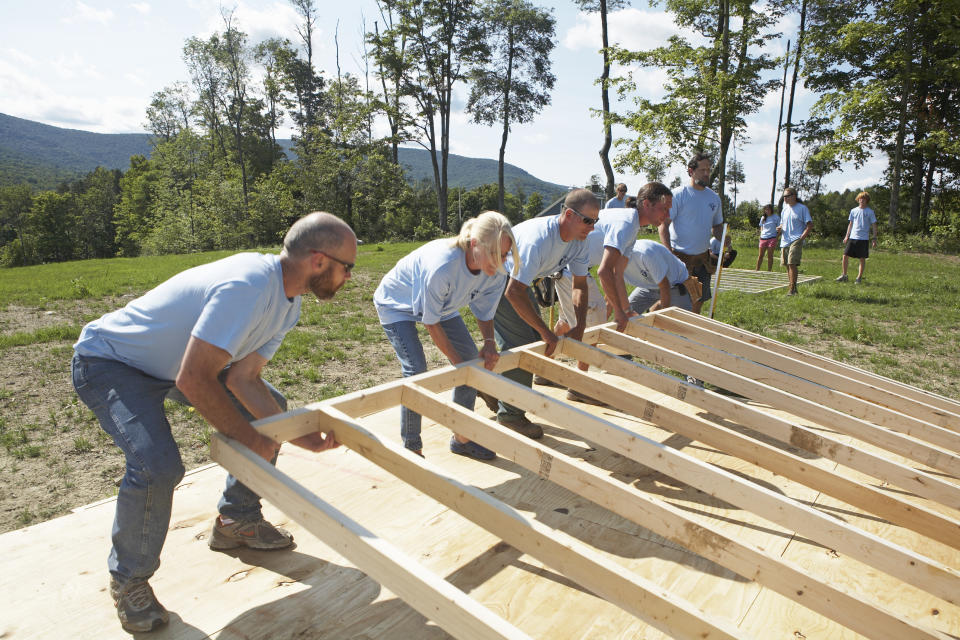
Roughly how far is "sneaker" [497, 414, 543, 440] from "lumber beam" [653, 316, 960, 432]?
1.70m

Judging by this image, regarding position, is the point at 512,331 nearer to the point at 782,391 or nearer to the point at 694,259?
the point at 782,391

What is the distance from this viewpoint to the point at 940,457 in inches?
117

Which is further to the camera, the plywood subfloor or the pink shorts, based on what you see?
the pink shorts

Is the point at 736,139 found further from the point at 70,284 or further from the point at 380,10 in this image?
the point at 70,284

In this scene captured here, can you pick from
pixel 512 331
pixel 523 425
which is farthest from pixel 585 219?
pixel 523 425

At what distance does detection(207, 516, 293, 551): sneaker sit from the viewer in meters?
2.64

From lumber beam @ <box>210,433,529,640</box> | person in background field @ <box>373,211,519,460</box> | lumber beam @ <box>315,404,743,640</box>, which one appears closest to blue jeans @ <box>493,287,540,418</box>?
person in background field @ <box>373,211,519,460</box>

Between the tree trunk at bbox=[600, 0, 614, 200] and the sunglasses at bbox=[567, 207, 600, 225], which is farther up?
the tree trunk at bbox=[600, 0, 614, 200]

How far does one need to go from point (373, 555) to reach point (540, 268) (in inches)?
112

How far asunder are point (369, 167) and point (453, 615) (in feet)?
112

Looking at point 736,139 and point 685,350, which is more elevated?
point 736,139

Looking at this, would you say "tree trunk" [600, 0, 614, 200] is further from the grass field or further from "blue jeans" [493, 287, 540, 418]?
"blue jeans" [493, 287, 540, 418]

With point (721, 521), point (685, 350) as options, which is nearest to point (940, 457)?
point (721, 521)

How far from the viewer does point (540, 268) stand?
13.6 ft
